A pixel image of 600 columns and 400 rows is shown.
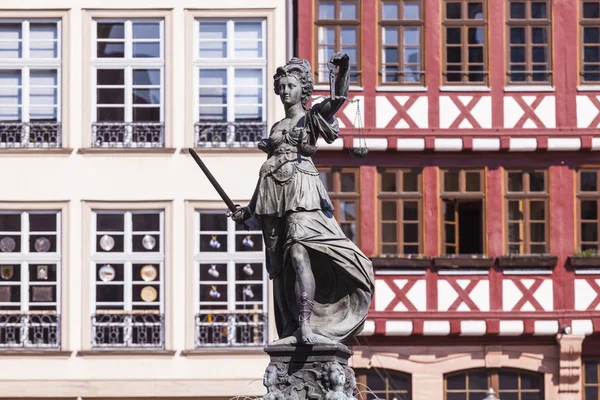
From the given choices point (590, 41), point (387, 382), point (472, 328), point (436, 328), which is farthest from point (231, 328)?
point (590, 41)

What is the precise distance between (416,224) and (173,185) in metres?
3.88

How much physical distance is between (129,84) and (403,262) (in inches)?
205

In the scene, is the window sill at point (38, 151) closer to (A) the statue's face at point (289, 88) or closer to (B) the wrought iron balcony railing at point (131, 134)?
(B) the wrought iron balcony railing at point (131, 134)

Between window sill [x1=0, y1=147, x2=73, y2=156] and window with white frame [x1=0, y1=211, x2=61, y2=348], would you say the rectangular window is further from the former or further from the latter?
window with white frame [x1=0, y1=211, x2=61, y2=348]

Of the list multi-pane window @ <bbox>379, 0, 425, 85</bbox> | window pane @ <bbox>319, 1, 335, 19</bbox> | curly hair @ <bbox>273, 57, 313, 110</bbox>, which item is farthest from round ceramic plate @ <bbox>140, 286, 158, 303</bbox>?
curly hair @ <bbox>273, 57, 313, 110</bbox>

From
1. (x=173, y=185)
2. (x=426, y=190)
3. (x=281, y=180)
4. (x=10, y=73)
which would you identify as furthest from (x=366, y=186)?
(x=281, y=180)

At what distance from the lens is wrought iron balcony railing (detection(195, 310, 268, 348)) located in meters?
33.0

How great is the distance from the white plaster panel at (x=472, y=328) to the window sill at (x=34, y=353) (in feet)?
20.0

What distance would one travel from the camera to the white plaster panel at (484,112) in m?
33.1

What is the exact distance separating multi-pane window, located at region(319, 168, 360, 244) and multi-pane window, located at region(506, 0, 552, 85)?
298 centimetres

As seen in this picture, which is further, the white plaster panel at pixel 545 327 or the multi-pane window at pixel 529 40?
the multi-pane window at pixel 529 40

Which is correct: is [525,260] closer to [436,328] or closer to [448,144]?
[436,328]

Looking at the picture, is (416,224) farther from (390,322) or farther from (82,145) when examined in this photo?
(82,145)

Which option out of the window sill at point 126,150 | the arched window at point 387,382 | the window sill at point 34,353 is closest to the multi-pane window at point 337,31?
the window sill at point 126,150
